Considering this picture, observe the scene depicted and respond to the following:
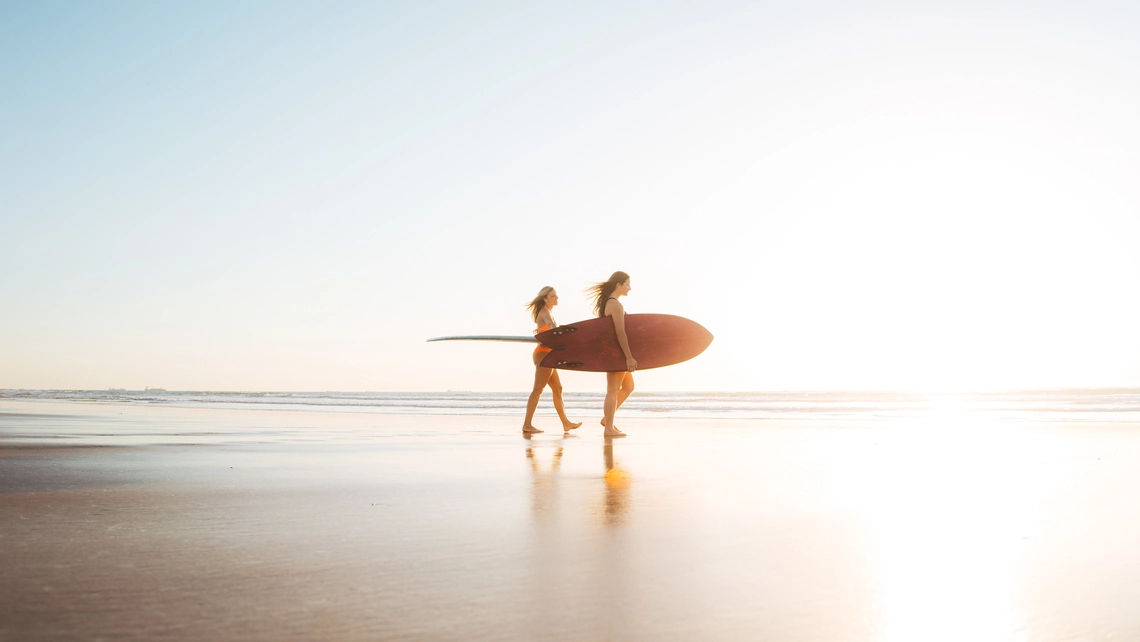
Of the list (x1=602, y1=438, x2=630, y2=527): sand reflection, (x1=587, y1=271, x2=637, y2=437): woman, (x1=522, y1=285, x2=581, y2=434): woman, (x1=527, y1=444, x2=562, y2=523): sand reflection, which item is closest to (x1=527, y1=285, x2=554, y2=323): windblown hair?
(x1=522, y1=285, x2=581, y2=434): woman

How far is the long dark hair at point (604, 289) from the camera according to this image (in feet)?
28.2

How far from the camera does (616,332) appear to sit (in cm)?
837

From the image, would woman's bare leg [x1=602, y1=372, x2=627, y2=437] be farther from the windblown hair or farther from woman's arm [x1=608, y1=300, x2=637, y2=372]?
the windblown hair

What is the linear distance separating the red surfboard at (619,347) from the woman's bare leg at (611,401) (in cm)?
10

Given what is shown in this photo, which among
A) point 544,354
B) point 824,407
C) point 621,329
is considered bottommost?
point 824,407

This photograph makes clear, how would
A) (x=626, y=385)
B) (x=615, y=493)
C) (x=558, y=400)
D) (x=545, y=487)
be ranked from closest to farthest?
(x=615, y=493) → (x=545, y=487) → (x=626, y=385) → (x=558, y=400)

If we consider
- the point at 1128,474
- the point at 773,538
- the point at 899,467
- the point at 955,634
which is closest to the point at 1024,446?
the point at 1128,474

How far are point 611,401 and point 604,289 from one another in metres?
1.30

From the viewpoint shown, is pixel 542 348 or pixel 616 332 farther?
pixel 542 348

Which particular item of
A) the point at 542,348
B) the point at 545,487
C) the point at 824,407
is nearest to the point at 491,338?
the point at 542,348

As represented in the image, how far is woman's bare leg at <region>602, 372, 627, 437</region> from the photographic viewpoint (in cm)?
798

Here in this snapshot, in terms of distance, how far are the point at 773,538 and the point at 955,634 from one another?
1.03m

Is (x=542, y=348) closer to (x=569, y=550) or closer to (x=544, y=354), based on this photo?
(x=544, y=354)

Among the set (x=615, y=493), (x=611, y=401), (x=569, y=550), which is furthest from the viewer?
(x=611, y=401)
